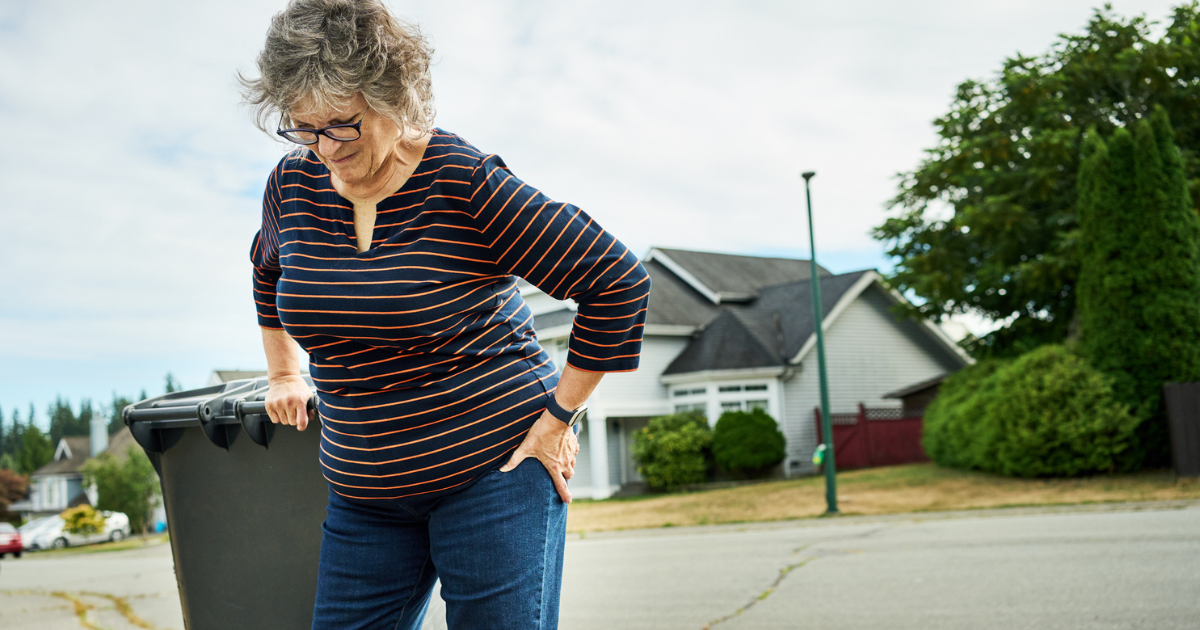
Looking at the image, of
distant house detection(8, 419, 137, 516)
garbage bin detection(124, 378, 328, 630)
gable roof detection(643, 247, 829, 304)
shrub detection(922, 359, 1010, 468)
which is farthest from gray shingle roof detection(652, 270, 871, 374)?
distant house detection(8, 419, 137, 516)

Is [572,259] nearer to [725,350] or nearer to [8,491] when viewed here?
[725,350]

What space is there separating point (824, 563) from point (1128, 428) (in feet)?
28.2

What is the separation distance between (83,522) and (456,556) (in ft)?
112

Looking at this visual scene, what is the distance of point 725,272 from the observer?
1184 inches

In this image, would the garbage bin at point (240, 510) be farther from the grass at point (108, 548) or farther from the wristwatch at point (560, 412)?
the grass at point (108, 548)

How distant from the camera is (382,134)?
1.77 meters

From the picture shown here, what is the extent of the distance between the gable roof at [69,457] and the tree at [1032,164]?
54614mm

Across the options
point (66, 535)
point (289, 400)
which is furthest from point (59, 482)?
point (289, 400)

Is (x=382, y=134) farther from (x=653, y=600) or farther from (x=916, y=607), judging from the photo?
(x=653, y=600)

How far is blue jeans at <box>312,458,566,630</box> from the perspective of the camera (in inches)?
69.7

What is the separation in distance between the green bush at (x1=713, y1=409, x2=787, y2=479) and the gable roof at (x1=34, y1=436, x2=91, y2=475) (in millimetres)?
48494

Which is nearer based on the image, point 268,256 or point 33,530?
point 268,256

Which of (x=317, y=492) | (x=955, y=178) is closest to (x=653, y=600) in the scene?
(x=317, y=492)

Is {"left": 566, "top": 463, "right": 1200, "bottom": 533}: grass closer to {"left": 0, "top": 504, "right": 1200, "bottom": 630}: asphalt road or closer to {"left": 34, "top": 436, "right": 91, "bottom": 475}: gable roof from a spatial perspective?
{"left": 0, "top": 504, "right": 1200, "bottom": 630}: asphalt road
